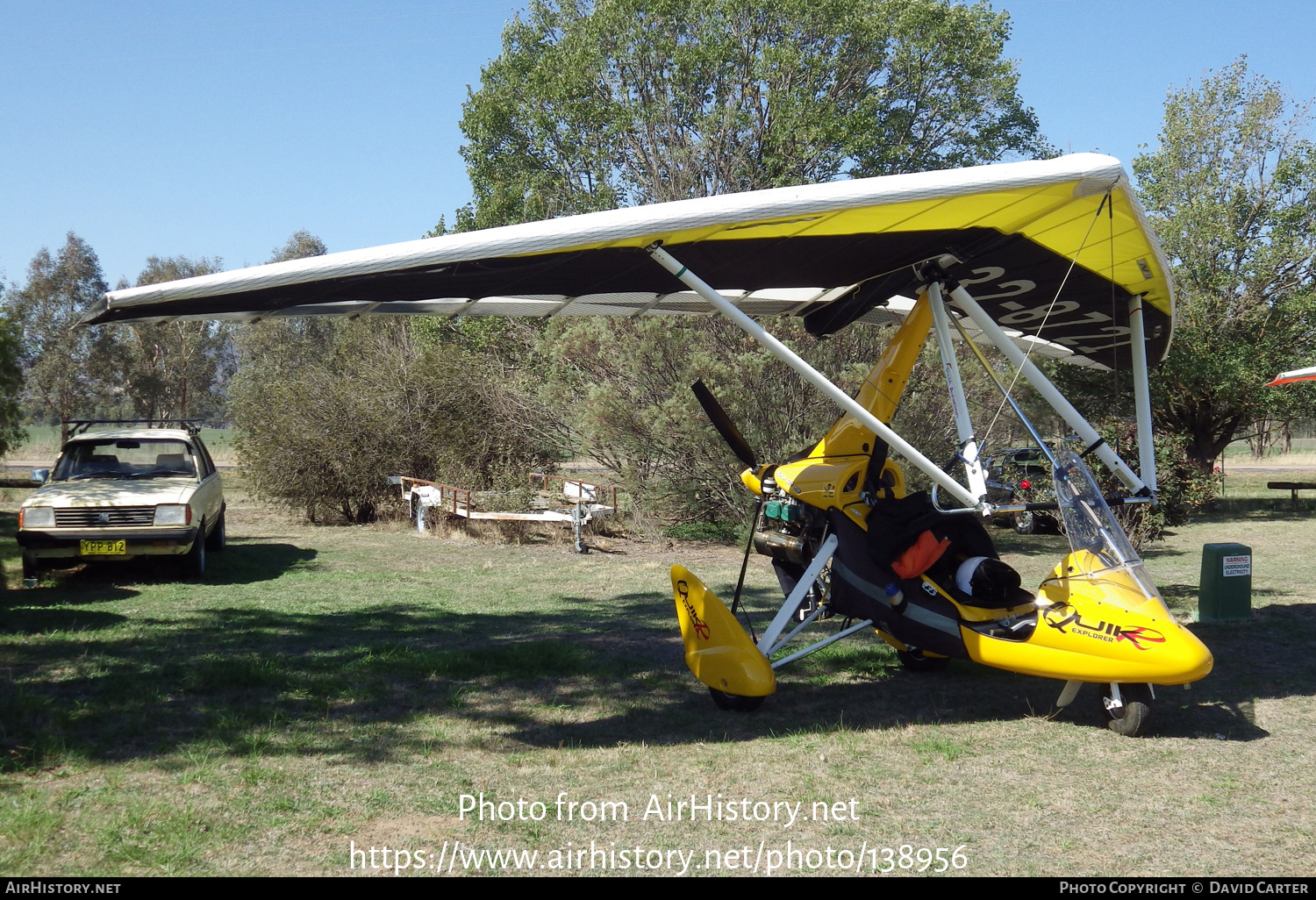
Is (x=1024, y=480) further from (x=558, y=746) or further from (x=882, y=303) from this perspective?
(x=558, y=746)

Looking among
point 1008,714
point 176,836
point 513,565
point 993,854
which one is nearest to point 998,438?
point 513,565

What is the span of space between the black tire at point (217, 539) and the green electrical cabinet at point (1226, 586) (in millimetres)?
12008

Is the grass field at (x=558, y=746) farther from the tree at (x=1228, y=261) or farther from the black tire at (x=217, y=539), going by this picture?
the tree at (x=1228, y=261)

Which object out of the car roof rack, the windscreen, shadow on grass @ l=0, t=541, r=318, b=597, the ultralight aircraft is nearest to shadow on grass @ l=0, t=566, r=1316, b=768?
the ultralight aircraft

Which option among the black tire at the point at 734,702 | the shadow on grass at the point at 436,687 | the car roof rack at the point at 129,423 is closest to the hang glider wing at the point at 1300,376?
the shadow on grass at the point at 436,687

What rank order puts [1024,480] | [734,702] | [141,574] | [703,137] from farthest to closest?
[703,137] → [1024,480] → [141,574] → [734,702]

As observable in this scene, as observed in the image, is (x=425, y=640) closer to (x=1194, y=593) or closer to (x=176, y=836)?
(x=176, y=836)

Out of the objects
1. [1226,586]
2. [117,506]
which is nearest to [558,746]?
[1226,586]

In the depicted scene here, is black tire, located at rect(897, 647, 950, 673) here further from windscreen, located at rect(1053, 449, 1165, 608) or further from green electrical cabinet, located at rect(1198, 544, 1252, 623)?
green electrical cabinet, located at rect(1198, 544, 1252, 623)

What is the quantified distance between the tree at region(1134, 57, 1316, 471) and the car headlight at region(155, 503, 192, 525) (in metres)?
20.7

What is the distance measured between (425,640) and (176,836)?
3.94 meters

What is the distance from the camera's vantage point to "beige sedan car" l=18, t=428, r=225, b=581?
950 centimetres

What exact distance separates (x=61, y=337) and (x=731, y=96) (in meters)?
34.4

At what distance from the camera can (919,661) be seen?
22.3 ft
